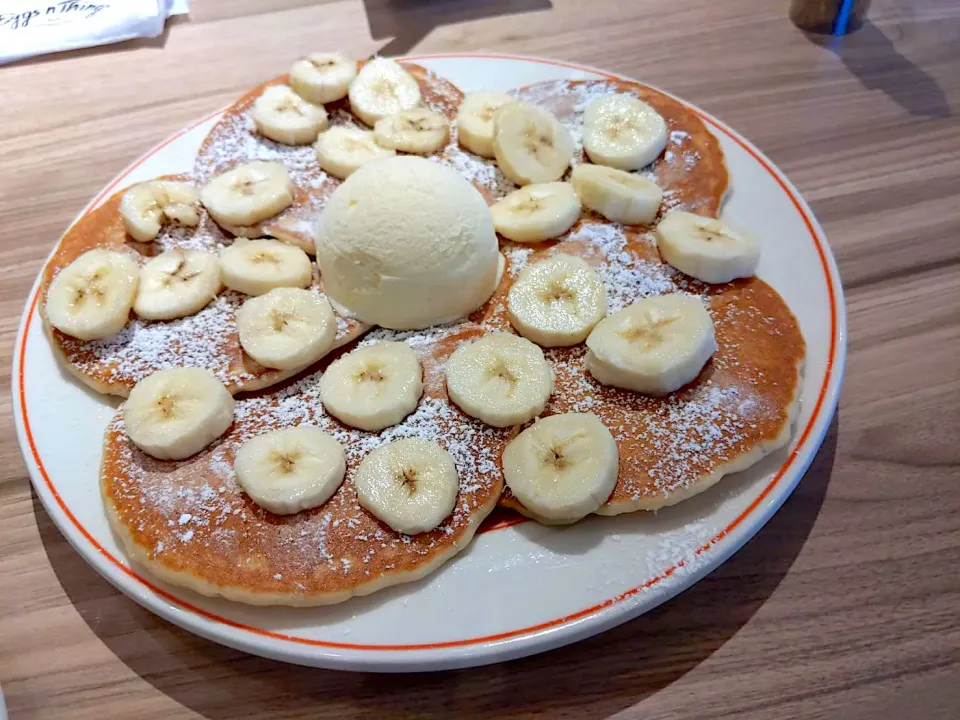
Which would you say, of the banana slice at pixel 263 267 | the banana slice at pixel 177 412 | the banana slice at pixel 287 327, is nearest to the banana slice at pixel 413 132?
the banana slice at pixel 263 267

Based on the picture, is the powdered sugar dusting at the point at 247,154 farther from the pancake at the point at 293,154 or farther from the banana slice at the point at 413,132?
the banana slice at the point at 413,132

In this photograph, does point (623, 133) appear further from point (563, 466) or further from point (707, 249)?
point (563, 466)

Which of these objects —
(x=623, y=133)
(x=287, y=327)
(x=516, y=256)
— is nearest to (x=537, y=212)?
(x=516, y=256)

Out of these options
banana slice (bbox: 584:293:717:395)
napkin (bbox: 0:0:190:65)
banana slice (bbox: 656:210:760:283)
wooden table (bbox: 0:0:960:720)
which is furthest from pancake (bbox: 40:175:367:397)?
napkin (bbox: 0:0:190:65)

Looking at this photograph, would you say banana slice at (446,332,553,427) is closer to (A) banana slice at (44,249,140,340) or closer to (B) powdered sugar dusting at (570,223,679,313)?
(B) powdered sugar dusting at (570,223,679,313)

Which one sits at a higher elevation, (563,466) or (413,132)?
(413,132)

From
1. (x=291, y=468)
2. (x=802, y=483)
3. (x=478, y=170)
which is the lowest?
(x=802, y=483)
